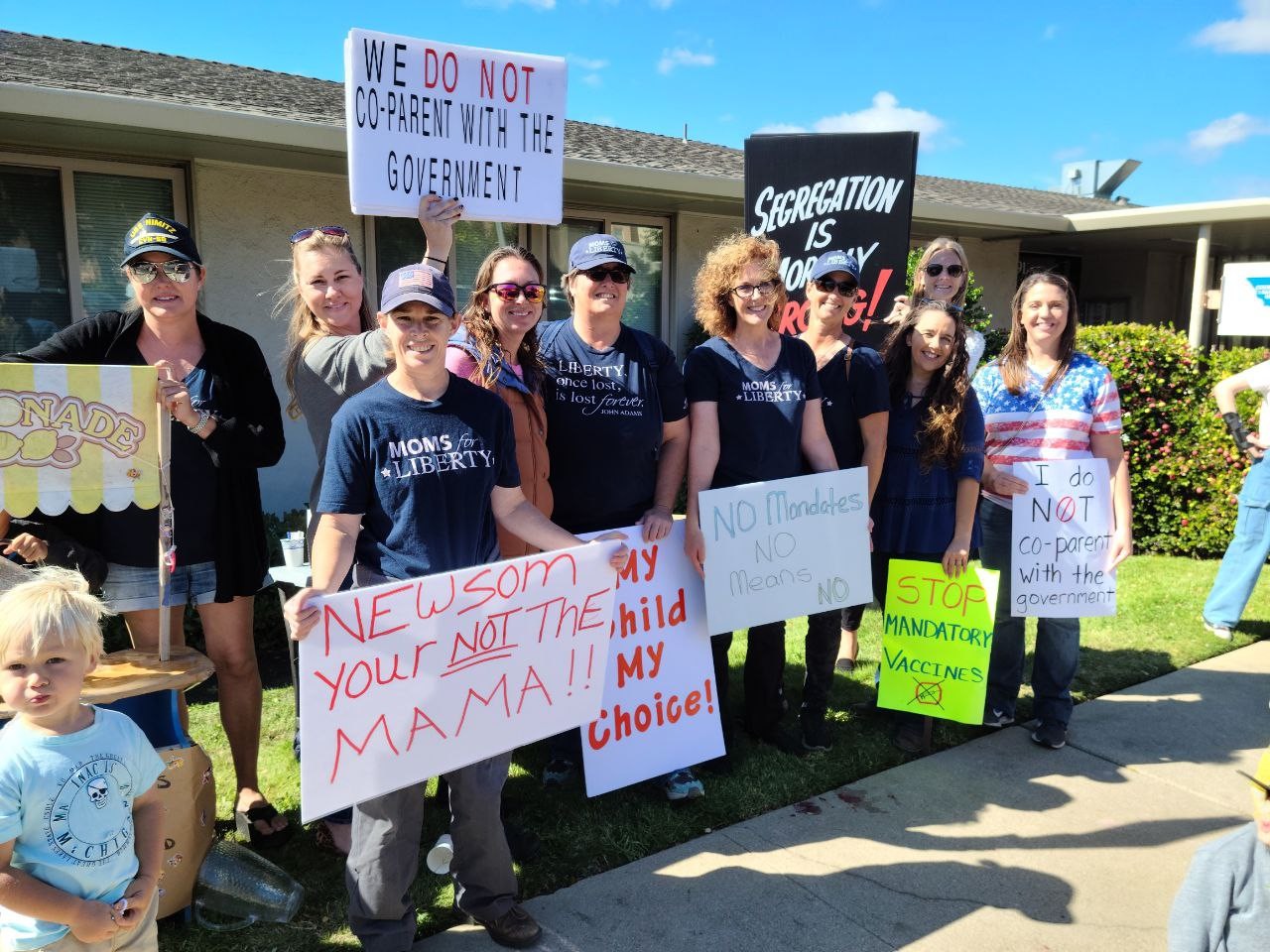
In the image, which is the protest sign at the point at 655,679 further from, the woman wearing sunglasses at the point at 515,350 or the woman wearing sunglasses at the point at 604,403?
the woman wearing sunglasses at the point at 515,350

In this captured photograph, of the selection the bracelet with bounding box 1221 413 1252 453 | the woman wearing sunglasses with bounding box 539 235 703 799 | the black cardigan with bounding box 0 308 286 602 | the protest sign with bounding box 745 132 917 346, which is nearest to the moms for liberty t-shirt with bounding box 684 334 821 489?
the woman wearing sunglasses with bounding box 539 235 703 799

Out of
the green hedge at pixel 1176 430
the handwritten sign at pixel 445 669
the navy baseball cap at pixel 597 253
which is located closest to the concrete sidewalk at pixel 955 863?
the handwritten sign at pixel 445 669

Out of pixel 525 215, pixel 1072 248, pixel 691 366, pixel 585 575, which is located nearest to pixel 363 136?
pixel 525 215

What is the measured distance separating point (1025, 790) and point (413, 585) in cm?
277

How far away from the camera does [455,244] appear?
27.0 ft

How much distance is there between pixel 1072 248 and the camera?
1533cm

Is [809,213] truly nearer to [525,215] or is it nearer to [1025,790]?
[525,215]

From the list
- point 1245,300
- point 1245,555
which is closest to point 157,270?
point 1245,555

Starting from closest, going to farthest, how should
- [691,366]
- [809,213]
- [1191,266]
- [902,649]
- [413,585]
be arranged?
[413,585], [691,366], [902,649], [809,213], [1191,266]

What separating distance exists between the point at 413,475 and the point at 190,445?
97 centimetres

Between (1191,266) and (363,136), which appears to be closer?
(363,136)

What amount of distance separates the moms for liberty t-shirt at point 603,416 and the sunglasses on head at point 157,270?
1.19 m

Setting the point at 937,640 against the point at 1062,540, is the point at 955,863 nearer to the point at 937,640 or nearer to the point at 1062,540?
the point at 937,640

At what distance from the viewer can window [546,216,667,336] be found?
352 inches
